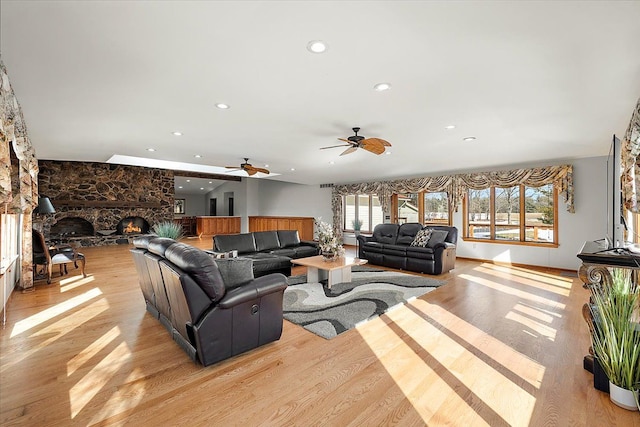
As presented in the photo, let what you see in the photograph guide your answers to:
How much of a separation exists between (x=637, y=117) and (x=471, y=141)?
6.60 ft

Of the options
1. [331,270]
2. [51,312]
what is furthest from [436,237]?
[51,312]

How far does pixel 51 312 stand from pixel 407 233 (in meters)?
6.21

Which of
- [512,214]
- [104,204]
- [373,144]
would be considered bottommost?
[512,214]

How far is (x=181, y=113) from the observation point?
3.58 metres

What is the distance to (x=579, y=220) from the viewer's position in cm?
594

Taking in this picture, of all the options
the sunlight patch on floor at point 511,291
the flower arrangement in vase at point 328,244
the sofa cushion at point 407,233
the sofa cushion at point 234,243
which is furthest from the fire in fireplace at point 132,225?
the sunlight patch on floor at point 511,291

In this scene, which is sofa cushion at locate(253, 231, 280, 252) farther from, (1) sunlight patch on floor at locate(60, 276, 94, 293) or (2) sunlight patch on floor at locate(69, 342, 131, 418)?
(2) sunlight patch on floor at locate(69, 342, 131, 418)

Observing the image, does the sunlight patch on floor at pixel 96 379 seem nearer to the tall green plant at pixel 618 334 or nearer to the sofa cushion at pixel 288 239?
the tall green plant at pixel 618 334

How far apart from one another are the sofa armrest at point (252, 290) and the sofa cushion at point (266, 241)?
3.44 meters

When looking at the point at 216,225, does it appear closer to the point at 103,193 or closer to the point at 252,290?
the point at 103,193

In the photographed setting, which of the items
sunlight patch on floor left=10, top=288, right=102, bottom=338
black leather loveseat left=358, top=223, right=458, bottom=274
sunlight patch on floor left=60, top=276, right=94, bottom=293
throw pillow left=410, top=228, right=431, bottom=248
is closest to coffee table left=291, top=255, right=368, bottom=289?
black leather loveseat left=358, top=223, right=458, bottom=274

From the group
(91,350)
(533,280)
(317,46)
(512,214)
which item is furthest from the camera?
(512,214)

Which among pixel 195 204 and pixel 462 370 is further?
→ pixel 195 204

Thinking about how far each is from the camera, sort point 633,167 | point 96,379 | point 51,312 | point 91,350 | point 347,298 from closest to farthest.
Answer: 1. point 96,379
2. point 91,350
3. point 633,167
4. point 51,312
5. point 347,298
